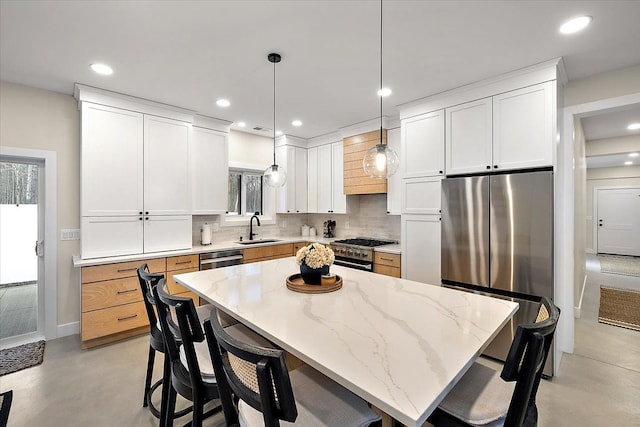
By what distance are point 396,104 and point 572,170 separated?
194cm

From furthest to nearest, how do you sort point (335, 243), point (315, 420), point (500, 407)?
point (335, 243) < point (500, 407) < point (315, 420)

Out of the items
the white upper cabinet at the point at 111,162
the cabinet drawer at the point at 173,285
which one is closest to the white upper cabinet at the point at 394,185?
the cabinet drawer at the point at 173,285

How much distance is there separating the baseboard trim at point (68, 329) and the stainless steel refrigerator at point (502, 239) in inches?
166

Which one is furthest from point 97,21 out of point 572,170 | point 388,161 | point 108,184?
point 572,170

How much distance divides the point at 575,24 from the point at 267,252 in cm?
399

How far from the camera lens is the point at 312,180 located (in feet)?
17.1

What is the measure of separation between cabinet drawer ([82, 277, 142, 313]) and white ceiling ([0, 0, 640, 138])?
6.82 feet

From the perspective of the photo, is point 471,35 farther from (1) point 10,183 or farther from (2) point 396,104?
(1) point 10,183

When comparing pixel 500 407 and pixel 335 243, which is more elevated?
pixel 335 243

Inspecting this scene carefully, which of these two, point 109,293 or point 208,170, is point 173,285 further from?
point 208,170

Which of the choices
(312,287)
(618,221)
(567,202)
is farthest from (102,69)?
(618,221)

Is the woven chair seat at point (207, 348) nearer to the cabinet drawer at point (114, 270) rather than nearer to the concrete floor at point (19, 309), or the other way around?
the cabinet drawer at point (114, 270)

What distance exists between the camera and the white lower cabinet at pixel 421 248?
327 cm

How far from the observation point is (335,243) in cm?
423
